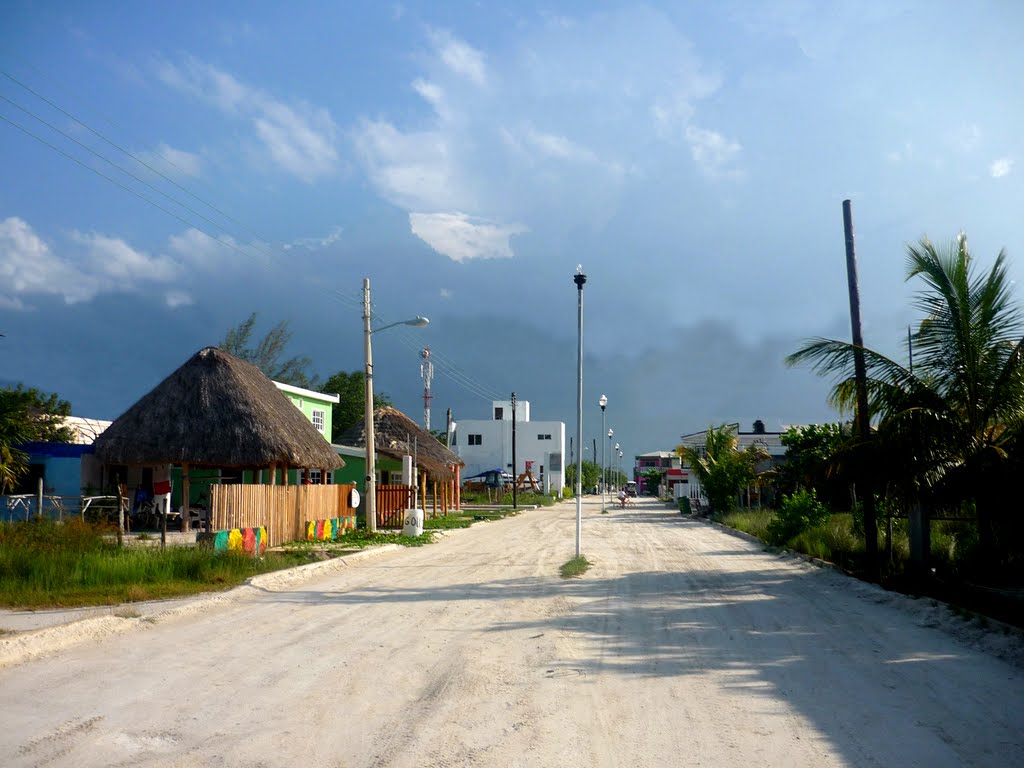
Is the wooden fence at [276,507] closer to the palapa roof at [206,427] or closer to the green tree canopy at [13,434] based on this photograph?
the palapa roof at [206,427]

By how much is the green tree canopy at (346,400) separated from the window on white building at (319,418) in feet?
95.2

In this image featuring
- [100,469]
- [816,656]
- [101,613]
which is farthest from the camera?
[100,469]

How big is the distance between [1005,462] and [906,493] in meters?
1.60

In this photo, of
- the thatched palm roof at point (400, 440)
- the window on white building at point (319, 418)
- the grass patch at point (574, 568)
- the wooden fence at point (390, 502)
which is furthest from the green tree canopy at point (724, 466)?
the grass patch at point (574, 568)

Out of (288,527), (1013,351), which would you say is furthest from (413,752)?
(288,527)

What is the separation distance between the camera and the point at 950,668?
814 cm

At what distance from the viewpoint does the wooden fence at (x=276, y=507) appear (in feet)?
57.1

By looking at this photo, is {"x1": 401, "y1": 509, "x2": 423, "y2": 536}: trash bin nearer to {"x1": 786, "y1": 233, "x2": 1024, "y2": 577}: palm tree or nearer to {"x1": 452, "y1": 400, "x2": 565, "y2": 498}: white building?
{"x1": 786, "y1": 233, "x2": 1024, "y2": 577}: palm tree

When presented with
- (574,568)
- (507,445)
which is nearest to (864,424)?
(574,568)

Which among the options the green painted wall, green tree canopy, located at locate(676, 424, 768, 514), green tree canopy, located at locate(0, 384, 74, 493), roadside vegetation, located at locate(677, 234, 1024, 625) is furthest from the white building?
roadside vegetation, located at locate(677, 234, 1024, 625)

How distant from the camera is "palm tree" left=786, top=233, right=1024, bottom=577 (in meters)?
13.1

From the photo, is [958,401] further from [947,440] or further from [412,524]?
[412,524]

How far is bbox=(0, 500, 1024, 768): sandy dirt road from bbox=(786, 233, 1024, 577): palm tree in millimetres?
2268

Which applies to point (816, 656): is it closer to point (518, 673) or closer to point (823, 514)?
point (518, 673)
